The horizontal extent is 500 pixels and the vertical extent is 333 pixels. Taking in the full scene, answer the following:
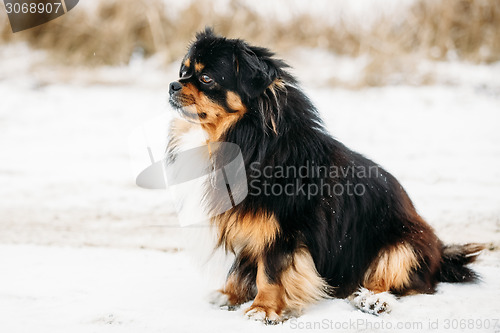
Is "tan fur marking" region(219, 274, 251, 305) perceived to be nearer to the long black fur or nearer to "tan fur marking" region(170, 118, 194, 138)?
the long black fur

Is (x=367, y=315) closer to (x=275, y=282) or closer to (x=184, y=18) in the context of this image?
(x=275, y=282)

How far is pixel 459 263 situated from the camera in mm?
3881

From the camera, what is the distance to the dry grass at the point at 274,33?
478 inches

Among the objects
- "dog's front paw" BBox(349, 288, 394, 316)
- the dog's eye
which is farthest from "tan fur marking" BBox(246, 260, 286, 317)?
the dog's eye

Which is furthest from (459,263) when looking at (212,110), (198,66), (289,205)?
(198,66)

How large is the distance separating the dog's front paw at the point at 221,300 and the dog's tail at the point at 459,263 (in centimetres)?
160

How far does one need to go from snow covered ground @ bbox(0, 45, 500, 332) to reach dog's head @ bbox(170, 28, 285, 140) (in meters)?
0.72

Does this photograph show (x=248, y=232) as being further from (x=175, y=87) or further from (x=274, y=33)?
(x=274, y=33)

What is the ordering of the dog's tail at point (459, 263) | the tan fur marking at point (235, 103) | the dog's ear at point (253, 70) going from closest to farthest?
the dog's ear at point (253, 70) < the tan fur marking at point (235, 103) < the dog's tail at point (459, 263)

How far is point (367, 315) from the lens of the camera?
3.27 meters

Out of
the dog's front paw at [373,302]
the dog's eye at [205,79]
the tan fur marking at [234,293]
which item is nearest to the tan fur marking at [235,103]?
the dog's eye at [205,79]

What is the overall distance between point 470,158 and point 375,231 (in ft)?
17.3

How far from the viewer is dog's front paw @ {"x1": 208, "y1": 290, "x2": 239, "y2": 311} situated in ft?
11.8

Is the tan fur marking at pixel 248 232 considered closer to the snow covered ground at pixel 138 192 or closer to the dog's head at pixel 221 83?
the snow covered ground at pixel 138 192
